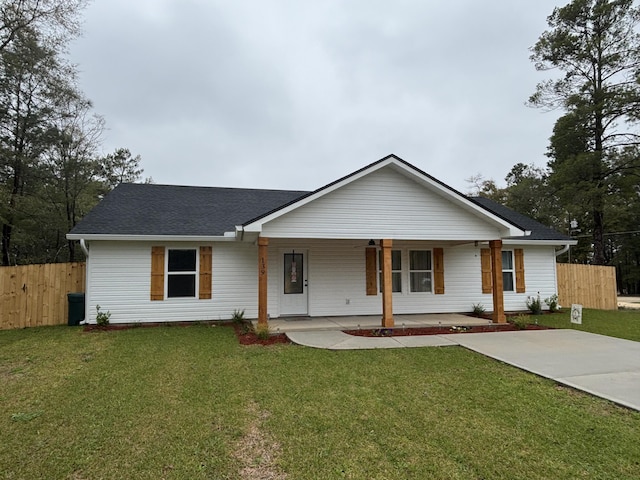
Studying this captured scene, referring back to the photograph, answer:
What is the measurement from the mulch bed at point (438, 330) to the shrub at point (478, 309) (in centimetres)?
188

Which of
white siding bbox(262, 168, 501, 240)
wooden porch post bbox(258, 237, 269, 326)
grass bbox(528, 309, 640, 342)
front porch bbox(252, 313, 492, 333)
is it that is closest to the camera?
wooden porch post bbox(258, 237, 269, 326)

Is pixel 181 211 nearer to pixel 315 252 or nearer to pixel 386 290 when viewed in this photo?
pixel 315 252

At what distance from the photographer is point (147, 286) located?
9.72 meters

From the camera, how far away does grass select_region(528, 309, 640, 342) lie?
8.51 m

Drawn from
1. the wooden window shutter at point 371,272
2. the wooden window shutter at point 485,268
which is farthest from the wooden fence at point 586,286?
the wooden window shutter at point 371,272

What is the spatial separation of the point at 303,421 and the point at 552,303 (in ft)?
37.7

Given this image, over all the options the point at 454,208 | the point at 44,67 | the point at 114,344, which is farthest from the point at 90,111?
the point at 454,208

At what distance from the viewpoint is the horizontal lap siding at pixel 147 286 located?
31.0 ft

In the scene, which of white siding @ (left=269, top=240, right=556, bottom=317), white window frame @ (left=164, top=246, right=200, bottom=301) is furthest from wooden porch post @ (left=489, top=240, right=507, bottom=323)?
white window frame @ (left=164, top=246, right=200, bottom=301)

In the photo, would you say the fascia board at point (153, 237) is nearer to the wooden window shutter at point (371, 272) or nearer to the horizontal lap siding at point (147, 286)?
the horizontal lap siding at point (147, 286)

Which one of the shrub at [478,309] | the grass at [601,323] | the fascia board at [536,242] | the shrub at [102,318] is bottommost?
the grass at [601,323]

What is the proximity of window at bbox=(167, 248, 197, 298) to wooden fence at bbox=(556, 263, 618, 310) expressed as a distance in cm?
1254

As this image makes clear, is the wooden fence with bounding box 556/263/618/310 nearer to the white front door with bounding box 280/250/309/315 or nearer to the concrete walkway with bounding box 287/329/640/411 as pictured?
the concrete walkway with bounding box 287/329/640/411

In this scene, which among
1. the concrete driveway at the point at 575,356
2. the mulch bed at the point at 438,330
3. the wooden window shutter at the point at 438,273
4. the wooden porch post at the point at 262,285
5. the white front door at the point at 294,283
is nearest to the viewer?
the concrete driveway at the point at 575,356
